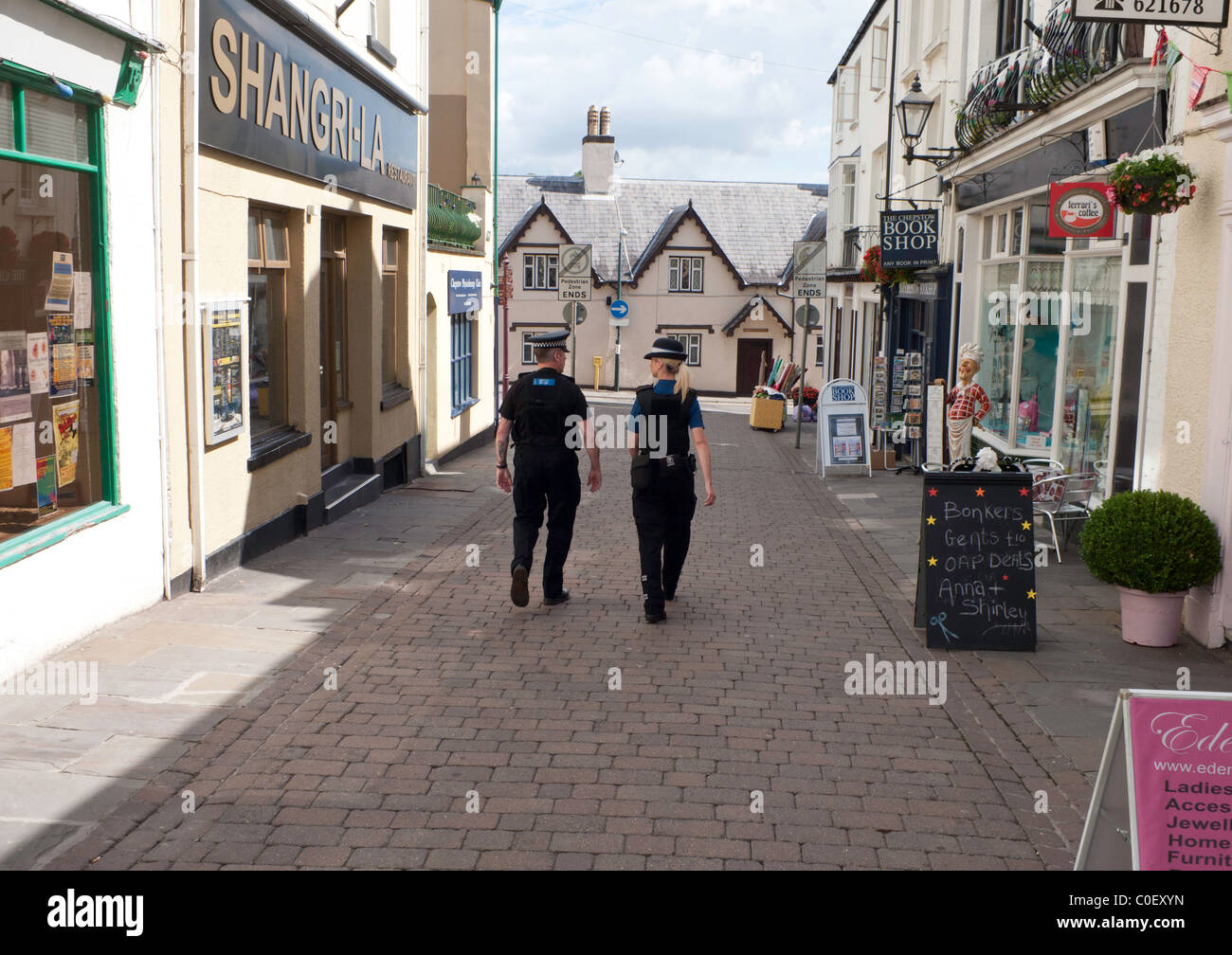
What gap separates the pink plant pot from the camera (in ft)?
25.3

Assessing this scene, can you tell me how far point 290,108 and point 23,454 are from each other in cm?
490

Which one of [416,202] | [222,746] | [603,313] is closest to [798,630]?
[222,746]

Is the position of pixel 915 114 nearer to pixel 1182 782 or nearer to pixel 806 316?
pixel 806 316

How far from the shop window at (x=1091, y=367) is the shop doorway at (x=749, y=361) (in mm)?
34883

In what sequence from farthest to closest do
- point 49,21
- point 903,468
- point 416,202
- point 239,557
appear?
point 903,468, point 416,202, point 239,557, point 49,21

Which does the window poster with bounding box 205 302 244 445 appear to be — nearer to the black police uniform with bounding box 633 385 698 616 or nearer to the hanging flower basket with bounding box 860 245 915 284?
the black police uniform with bounding box 633 385 698 616

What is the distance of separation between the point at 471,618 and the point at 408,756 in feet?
8.78

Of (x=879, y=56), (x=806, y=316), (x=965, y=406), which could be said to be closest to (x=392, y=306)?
(x=965, y=406)

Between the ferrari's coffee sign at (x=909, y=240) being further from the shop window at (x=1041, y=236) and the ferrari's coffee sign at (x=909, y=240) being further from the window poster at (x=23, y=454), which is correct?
the window poster at (x=23, y=454)

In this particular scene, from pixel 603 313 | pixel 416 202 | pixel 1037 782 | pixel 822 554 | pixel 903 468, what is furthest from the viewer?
pixel 603 313

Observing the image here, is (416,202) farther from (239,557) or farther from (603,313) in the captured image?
(603,313)

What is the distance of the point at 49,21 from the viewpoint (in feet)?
21.6

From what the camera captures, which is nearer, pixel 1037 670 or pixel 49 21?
pixel 49 21

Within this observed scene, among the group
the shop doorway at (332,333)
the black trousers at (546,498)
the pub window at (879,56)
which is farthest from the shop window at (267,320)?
the pub window at (879,56)
